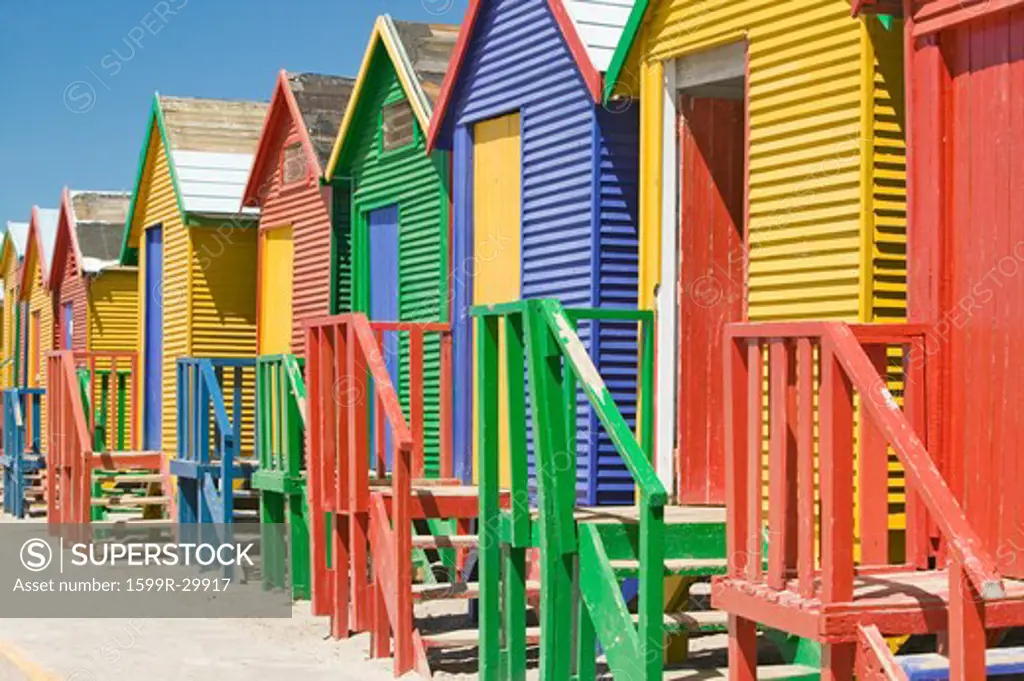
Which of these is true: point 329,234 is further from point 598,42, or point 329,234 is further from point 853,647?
point 853,647

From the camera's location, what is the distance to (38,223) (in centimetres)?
3108

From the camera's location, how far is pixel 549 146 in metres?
12.2

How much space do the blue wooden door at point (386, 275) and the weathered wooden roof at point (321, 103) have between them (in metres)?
1.54

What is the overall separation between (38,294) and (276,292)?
1452 cm

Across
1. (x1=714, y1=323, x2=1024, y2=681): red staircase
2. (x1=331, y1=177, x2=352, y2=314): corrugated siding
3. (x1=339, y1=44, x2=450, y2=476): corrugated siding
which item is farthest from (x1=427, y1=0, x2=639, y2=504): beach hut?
(x1=714, y1=323, x2=1024, y2=681): red staircase

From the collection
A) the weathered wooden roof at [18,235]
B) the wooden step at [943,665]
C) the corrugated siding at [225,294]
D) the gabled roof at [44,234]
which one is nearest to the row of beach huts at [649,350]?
the wooden step at [943,665]

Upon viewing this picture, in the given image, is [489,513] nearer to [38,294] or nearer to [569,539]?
[569,539]

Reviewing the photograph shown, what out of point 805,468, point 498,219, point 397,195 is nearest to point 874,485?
point 805,468

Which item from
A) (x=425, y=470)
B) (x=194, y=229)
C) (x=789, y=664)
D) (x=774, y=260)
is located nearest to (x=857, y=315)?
(x=774, y=260)

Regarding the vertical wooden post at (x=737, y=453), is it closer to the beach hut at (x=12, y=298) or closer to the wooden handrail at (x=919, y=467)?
the wooden handrail at (x=919, y=467)

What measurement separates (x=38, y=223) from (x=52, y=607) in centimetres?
1857

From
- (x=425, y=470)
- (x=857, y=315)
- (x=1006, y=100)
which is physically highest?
(x=1006, y=100)

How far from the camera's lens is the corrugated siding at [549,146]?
11.6 meters

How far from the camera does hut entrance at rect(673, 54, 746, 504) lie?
10.5 m
